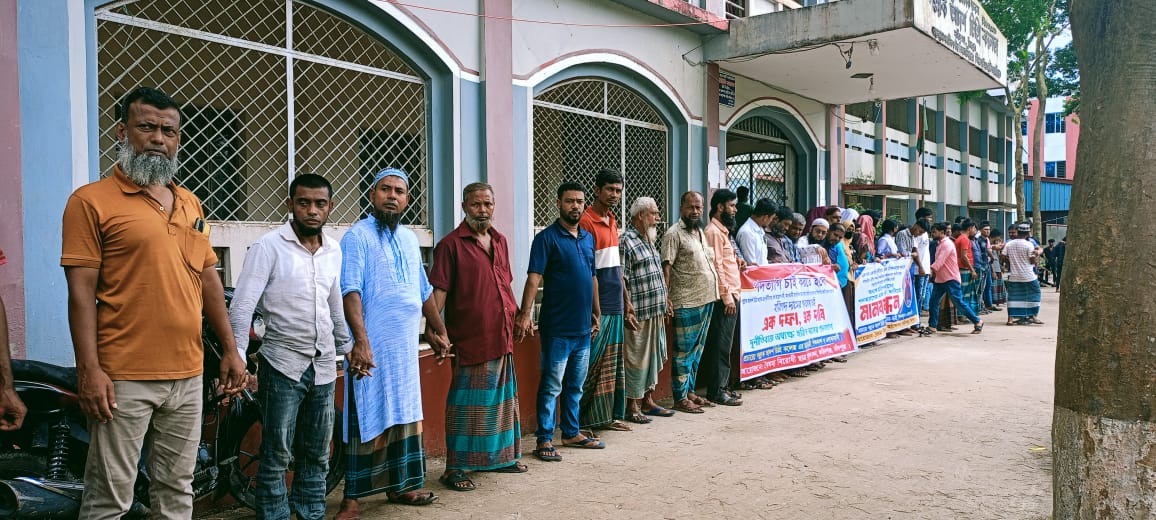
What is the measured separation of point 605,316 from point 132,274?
11.1 feet

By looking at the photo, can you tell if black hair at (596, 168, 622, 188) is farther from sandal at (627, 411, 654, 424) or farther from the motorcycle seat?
the motorcycle seat

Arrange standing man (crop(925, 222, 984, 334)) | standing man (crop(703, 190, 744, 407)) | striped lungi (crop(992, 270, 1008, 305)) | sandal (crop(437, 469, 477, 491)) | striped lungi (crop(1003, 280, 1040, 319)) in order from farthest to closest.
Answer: striped lungi (crop(992, 270, 1008, 305)), striped lungi (crop(1003, 280, 1040, 319)), standing man (crop(925, 222, 984, 334)), standing man (crop(703, 190, 744, 407)), sandal (crop(437, 469, 477, 491))

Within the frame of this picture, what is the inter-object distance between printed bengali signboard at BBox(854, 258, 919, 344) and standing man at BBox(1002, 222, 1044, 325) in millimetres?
2176

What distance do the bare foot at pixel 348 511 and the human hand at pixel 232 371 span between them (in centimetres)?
108

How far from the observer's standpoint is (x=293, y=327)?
137 inches

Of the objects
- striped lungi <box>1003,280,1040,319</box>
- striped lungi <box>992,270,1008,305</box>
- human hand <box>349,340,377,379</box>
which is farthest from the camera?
striped lungi <box>992,270,1008,305</box>

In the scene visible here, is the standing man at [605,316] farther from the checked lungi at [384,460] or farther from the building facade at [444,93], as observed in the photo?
the checked lungi at [384,460]

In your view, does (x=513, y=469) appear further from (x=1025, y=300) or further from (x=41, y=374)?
(x=1025, y=300)

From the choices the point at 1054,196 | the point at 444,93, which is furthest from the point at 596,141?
the point at 1054,196

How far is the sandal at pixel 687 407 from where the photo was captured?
6496 millimetres

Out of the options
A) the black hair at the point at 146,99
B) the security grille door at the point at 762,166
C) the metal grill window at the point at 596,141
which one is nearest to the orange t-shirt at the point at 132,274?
the black hair at the point at 146,99

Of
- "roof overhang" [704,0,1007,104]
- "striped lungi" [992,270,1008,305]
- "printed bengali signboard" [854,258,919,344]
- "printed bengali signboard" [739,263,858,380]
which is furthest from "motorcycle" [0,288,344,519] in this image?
"striped lungi" [992,270,1008,305]

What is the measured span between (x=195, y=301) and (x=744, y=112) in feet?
28.9

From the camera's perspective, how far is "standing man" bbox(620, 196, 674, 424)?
6004mm
